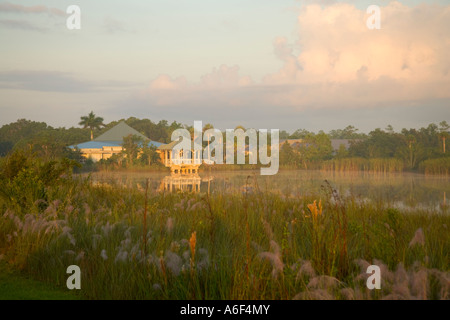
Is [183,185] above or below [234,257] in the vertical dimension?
below

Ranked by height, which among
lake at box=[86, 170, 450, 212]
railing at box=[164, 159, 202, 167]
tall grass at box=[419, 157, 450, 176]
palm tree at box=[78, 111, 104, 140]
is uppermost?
palm tree at box=[78, 111, 104, 140]

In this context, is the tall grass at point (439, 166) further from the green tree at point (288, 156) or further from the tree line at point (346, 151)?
the green tree at point (288, 156)

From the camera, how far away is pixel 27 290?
4.50 metres

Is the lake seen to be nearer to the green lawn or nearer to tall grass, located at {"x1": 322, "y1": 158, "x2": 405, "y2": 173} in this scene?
the green lawn

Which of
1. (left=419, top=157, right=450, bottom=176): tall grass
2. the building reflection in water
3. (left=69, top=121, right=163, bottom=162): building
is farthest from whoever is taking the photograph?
(left=69, top=121, right=163, bottom=162): building

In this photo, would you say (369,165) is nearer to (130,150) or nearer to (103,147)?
(130,150)

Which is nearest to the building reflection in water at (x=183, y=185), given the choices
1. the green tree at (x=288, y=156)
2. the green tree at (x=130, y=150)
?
the green tree at (x=130, y=150)

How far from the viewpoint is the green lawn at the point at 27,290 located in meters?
4.30

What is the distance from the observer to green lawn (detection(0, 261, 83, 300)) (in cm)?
430

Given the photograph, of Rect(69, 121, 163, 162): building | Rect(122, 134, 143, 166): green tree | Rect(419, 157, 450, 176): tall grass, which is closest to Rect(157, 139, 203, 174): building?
Rect(122, 134, 143, 166): green tree

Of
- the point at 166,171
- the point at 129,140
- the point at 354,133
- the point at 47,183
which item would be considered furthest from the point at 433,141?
the point at 47,183

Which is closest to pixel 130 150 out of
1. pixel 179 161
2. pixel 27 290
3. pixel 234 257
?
pixel 179 161

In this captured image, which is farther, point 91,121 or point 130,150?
point 91,121
